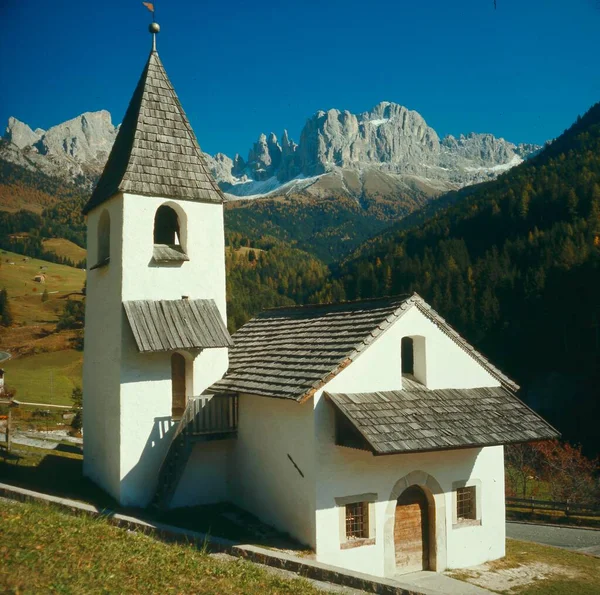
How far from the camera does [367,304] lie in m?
16.5

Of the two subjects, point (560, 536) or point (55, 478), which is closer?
point (55, 478)

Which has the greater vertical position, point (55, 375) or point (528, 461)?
point (55, 375)

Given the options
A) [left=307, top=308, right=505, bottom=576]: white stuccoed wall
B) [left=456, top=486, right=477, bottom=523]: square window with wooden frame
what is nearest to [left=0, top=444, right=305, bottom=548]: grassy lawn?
[left=307, top=308, right=505, bottom=576]: white stuccoed wall

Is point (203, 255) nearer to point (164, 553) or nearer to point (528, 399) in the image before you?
point (164, 553)

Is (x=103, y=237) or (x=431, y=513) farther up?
(x=103, y=237)

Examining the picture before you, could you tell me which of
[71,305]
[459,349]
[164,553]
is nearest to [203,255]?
[459,349]

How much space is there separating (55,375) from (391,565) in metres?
48.2

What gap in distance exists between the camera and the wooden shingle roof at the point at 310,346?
14.5 meters

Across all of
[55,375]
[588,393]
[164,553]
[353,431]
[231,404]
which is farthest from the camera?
[55,375]

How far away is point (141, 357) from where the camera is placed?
55.7 ft

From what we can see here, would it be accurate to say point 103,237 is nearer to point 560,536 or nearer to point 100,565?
point 100,565

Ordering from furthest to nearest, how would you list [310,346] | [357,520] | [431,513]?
[310,346] → [431,513] → [357,520]

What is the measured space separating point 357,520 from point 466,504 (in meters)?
3.32

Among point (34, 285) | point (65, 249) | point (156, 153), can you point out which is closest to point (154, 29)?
point (156, 153)
